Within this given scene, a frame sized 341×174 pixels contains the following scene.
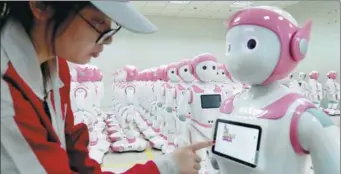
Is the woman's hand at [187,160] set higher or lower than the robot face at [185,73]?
lower

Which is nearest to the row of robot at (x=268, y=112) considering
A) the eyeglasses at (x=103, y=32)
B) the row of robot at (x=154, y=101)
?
the eyeglasses at (x=103, y=32)

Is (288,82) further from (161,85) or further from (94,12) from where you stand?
(161,85)

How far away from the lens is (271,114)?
1.24 meters

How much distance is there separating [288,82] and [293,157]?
0.41 m

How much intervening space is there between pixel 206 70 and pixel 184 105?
374mm

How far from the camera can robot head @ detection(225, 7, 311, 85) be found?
1220 mm

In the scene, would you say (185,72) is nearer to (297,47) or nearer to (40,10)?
(297,47)

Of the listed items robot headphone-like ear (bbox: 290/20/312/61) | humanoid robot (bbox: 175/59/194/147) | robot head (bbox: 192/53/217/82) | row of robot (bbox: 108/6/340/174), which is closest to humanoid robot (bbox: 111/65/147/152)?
humanoid robot (bbox: 175/59/194/147)

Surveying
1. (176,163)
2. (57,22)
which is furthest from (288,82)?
(57,22)

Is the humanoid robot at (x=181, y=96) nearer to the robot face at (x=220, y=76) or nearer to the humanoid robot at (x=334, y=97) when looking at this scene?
the robot face at (x=220, y=76)

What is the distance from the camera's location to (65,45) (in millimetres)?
723

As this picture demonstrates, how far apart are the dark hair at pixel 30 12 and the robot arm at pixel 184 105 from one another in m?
2.41

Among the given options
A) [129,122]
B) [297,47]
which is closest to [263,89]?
[297,47]

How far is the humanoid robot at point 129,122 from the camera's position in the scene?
4328 millimetres
